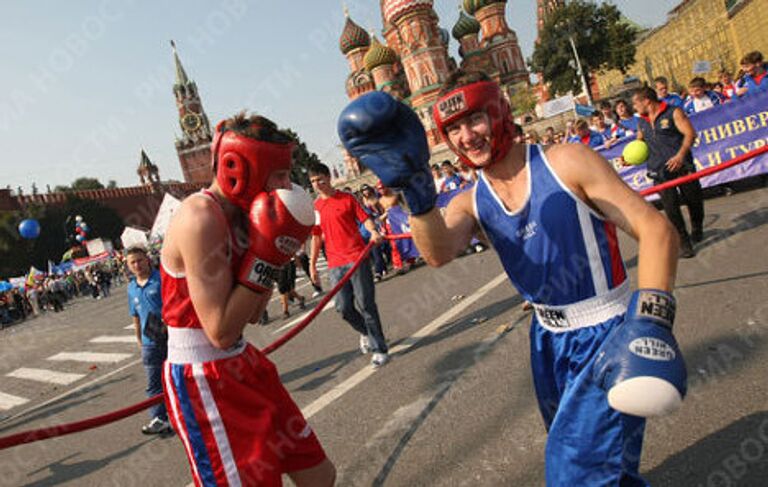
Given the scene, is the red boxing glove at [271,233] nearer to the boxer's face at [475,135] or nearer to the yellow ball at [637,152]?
the boxer's face at [475,135]

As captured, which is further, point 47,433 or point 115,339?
point 115,339

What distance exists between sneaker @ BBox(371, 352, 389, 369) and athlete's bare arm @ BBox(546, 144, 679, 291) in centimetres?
369

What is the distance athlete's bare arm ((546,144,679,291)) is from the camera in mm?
1671

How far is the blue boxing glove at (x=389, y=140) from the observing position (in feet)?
6.10

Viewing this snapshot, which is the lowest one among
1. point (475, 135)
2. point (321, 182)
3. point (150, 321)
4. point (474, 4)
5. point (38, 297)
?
point (150, 321)

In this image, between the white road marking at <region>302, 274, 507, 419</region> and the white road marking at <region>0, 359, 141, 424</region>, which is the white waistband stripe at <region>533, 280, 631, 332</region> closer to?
the white road marking at <region>302, 274, 507, 419</region>

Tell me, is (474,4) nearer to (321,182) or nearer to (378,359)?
(321,182)

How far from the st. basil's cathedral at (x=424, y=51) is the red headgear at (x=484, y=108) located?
48.4 metres

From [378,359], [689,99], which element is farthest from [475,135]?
[689,99]

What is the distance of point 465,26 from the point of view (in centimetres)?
6012

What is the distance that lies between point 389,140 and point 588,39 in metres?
49.3

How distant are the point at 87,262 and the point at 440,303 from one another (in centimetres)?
3322

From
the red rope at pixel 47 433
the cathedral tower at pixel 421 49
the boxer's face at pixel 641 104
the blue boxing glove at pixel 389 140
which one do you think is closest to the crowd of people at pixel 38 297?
the red rope at pixel 47 433

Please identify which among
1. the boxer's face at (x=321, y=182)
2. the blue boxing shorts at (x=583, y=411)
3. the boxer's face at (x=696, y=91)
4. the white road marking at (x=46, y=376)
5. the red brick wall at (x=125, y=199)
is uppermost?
the red brick wall at (x=125, y=199)
